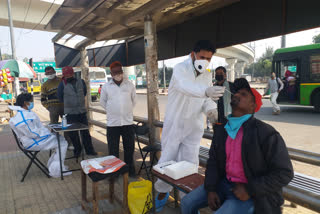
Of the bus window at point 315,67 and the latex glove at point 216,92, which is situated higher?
the bus window at point 315,67

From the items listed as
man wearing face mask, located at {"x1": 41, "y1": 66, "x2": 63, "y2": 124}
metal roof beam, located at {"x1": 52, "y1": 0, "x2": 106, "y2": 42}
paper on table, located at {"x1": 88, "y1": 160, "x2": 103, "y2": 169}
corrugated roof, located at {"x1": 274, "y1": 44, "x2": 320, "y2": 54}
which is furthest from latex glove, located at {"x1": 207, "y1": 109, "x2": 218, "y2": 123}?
corrugated roof, located at {"x1": 274, "y1": 44, "x2": 320, "y2": 54}

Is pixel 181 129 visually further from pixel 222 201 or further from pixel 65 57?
pixel 65 57

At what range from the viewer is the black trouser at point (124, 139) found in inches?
153

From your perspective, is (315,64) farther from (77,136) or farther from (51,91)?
(51,91)

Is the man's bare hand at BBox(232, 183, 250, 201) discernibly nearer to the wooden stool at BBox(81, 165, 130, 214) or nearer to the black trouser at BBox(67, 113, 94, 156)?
the wooden stool at BBox(81, 165, 130, 214)

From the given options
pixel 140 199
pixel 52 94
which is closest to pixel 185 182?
pixel 140 199

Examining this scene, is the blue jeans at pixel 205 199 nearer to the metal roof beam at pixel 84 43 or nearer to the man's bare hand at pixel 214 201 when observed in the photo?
the man's bare hand at pixel 214 201

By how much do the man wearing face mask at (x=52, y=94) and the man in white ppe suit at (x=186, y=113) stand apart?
3.45m

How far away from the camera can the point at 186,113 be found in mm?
2736

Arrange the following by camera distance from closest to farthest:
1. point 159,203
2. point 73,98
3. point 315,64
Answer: point 159,203 → point 73,98 → point 315,64

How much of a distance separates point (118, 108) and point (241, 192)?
2529 mm

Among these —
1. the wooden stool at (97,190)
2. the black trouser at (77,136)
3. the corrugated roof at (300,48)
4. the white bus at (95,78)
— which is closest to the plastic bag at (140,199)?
the wooden stool at (97,190)

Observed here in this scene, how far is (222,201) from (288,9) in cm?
258

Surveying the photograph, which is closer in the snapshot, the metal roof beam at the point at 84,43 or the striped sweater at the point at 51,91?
the striped sweater at the point at 51,91
